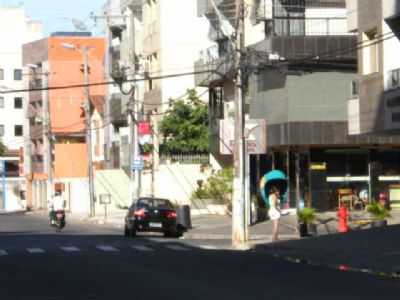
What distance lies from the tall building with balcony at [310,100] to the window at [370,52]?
256 inches

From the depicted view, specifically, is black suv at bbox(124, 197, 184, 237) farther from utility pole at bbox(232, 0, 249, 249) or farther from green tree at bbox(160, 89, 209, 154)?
green tree at bbox(160, 89, 209, 154)

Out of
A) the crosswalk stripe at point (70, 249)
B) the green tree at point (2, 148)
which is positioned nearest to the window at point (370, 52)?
the crosswalk stripe at point (70, 249)

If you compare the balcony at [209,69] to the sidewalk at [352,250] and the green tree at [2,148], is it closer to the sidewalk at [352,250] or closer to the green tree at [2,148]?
the sidewalk at [352,250]

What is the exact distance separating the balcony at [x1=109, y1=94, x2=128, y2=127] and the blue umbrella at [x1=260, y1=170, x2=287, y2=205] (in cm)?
2930

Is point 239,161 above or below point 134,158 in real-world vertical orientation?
below

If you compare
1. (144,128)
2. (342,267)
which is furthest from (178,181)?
(342,267)

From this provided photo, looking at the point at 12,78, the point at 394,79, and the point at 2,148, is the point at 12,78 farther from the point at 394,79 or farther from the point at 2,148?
the point at 394,79

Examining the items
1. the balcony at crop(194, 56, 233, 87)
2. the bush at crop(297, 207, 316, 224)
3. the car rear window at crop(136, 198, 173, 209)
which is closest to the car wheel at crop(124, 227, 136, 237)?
the car rear window at crop(136, 198, 173, 209)

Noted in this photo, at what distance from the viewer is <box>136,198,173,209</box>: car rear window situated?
1630 inches

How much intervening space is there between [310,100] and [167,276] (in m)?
25.1

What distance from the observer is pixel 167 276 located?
70.8 ft

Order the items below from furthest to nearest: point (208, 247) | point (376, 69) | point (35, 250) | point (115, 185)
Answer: point (115, 185), point (376, 69), point (208, 247), point (35, 250)

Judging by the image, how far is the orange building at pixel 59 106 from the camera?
309 ft

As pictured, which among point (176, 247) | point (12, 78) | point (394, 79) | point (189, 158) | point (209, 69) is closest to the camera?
point (176, 247)
